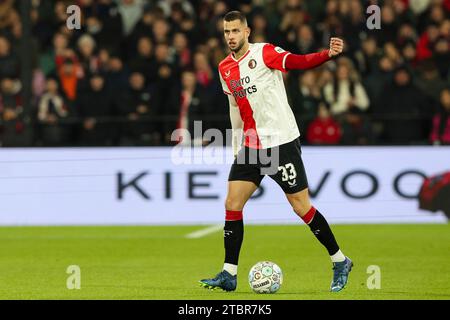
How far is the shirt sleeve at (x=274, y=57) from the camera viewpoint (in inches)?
362

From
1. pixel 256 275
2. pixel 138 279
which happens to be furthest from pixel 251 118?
pixel 138 279

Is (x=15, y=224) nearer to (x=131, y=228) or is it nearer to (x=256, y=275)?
(x=131, y=228)

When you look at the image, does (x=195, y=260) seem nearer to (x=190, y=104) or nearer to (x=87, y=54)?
(x=190, y=104)

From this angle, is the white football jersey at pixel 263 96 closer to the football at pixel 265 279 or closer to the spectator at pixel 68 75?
the football at pixel 265 279

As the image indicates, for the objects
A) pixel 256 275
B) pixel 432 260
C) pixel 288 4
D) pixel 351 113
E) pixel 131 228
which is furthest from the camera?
pixel 288 4

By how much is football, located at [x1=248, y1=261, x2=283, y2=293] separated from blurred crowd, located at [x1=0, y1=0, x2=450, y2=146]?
22.7 ft

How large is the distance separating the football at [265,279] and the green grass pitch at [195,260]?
3.9 inches

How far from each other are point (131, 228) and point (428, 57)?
16.5 ft

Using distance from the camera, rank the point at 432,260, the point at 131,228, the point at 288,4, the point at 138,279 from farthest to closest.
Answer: the point at 288,4
the point at 131,228
the point at 432,260
the point at 138,279

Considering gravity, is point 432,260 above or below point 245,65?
below

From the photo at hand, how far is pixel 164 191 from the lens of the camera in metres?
15.6

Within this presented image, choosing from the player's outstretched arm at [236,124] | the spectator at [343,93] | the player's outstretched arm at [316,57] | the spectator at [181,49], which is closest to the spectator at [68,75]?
the spectator at [181,49]

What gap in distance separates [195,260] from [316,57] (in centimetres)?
371

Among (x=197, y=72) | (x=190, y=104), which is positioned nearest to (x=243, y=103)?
(x=190, y=104)
